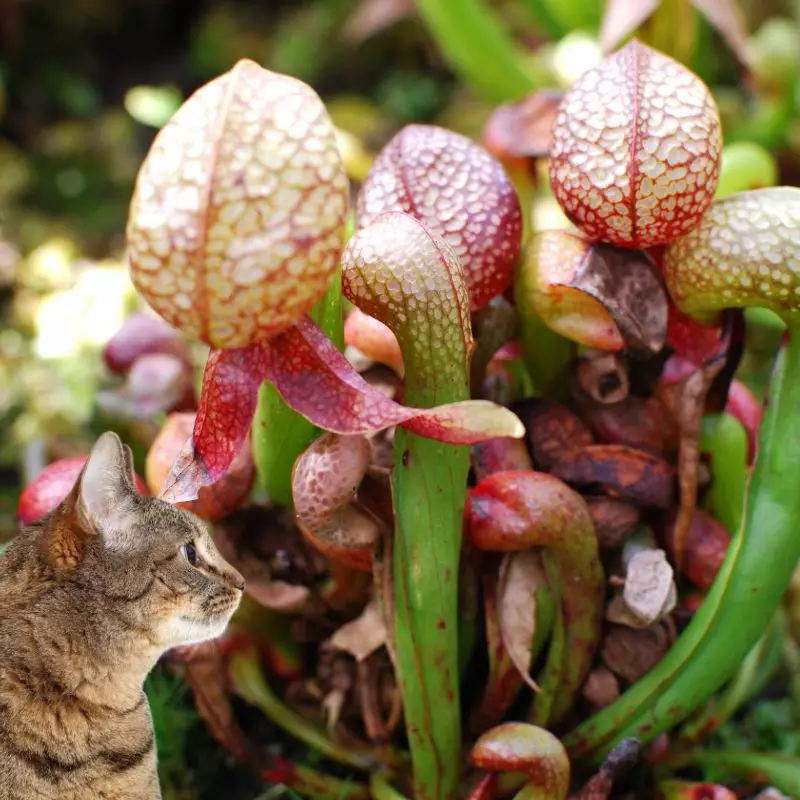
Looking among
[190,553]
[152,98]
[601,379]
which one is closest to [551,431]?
[601,379]

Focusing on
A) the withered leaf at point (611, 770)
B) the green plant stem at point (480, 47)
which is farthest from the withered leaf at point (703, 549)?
the green plant stem at point (480, 47)

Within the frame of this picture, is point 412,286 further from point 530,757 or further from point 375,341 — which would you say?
point 530,757

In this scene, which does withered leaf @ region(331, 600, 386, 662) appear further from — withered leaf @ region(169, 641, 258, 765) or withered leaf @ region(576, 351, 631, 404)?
withered leaf @ region(576, 351, 631, 404)

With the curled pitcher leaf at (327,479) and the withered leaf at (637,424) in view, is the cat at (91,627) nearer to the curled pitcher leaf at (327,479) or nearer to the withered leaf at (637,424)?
the curled pitcher leaf at (327,479)

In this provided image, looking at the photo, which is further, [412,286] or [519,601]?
[519,601]

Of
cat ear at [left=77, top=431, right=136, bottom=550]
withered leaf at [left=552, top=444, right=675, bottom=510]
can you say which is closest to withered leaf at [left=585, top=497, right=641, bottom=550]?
withered leaf at [left=552, top=444, right=675, bottom=510]

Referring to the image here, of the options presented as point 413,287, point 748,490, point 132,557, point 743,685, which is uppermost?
point 413,287

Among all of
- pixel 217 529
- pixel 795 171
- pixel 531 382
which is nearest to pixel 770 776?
pixel 531 382
